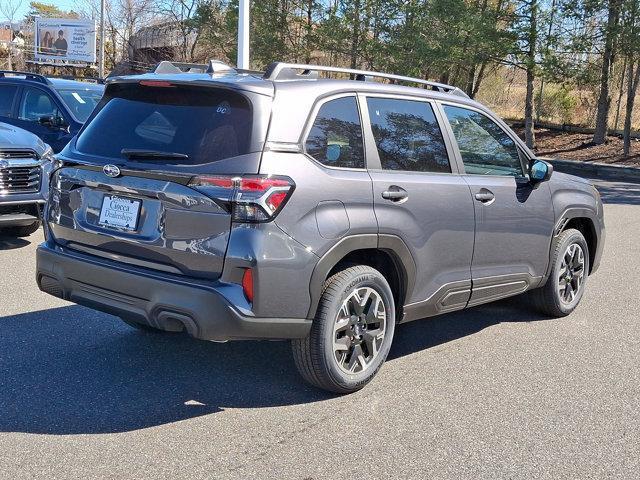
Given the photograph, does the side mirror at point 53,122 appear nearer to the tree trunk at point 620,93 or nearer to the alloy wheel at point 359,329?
the alloy wheel at point 359,329

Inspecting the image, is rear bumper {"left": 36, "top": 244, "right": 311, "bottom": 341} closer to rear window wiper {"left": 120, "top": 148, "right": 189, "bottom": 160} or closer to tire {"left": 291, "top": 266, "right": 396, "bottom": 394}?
tire {"left": 291, "top": 266, "right": 396, "bottom": 394}

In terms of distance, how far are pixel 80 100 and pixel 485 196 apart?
751 cm

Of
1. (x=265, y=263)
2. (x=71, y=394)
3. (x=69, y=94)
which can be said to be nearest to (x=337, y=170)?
(x=265, y=263)

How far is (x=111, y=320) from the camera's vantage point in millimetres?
5672

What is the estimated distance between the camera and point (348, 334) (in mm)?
4359

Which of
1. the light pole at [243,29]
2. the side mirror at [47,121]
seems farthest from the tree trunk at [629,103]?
the side mirror at [47,121]

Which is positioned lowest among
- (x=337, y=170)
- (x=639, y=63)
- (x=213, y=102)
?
(x=337, y=170)

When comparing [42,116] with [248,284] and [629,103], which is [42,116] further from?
[629,103]

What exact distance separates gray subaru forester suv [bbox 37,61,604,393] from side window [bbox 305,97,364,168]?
1cm

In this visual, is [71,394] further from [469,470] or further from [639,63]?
[639,63]

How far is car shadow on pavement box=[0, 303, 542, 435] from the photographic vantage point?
158 inches

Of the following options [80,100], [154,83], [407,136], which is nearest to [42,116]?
[80,100]

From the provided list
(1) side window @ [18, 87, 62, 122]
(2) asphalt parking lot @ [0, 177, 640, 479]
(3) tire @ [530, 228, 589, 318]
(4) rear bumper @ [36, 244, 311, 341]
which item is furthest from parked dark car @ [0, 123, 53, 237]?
(3) tire @ [530, 228, 589, 318]

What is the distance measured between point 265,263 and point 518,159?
2.67 metres
